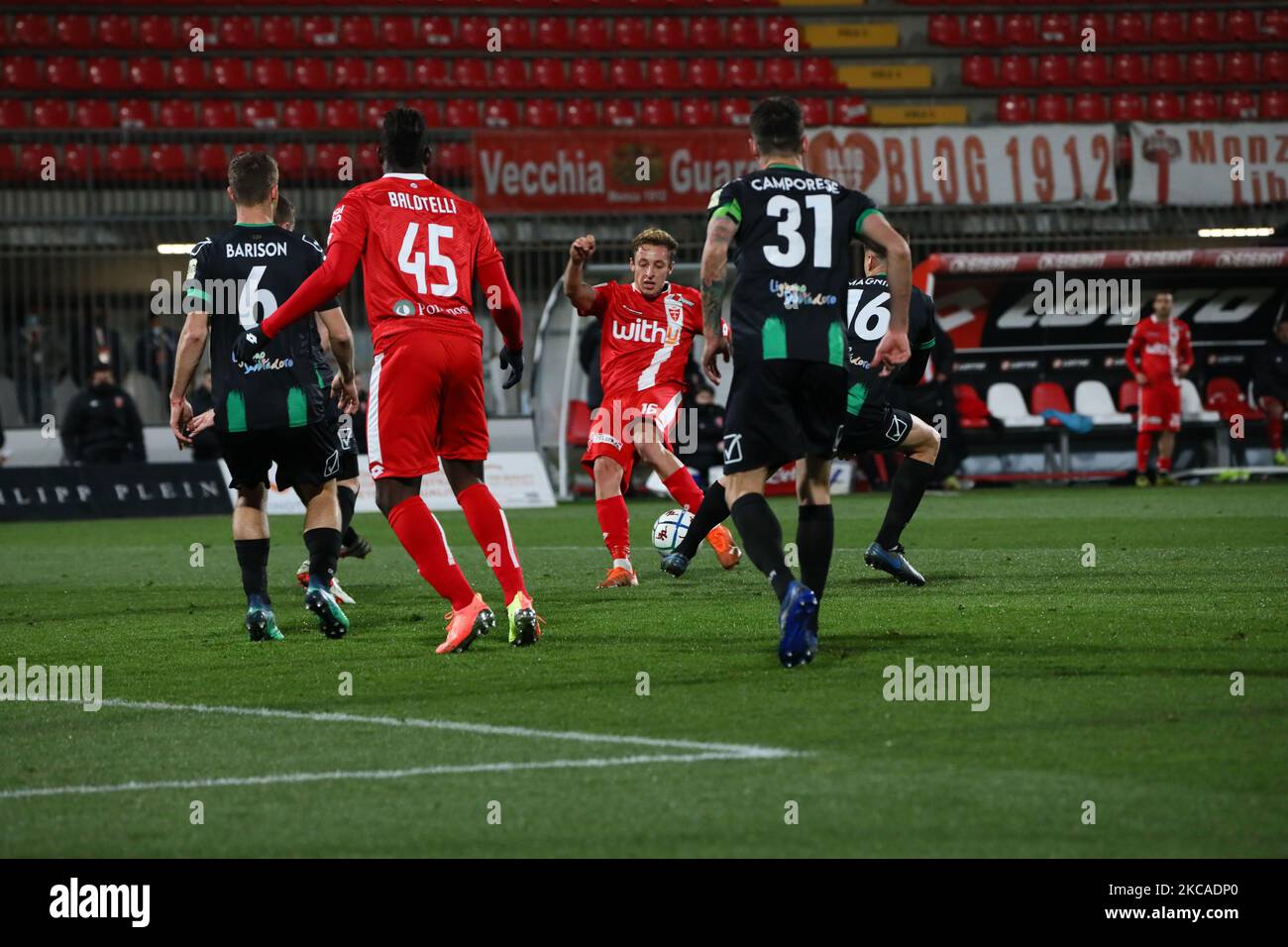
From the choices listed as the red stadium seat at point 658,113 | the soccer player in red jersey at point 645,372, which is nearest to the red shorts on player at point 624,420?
the soccer player in red jersey at point 645,372

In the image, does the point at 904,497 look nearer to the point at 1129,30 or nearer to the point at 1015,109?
the point at 1015,109

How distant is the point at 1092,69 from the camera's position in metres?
29.4

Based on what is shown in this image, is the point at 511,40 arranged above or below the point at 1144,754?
above

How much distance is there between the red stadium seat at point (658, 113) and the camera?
89.7 feet

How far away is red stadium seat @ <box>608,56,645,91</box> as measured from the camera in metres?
28.1

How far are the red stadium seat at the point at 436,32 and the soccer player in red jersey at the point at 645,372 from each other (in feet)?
63.1

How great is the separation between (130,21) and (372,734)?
25379 mm

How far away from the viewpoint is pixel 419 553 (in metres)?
6.75

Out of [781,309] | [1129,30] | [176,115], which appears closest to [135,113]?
[176,115]
